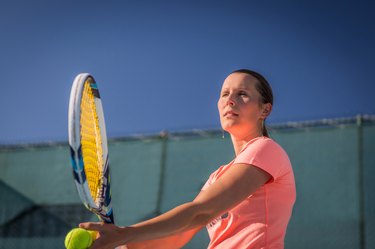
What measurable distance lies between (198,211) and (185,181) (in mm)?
4310

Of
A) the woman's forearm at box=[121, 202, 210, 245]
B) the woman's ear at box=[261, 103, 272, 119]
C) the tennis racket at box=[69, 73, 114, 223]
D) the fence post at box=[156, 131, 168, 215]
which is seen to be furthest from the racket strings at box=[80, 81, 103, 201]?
the fence post at box=[156, 131, 168, 215]

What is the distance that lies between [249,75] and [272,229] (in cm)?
55

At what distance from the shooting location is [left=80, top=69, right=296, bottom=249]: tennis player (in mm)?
1433

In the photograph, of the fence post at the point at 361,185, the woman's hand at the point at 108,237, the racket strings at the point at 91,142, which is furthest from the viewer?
the fence post at the point at 361,185

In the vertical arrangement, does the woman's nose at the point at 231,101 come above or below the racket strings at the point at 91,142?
above

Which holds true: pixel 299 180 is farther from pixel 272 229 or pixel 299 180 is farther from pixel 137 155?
pixel 272 229

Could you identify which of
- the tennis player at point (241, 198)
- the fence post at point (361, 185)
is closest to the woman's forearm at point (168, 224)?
the tennis player at point (241, 198)

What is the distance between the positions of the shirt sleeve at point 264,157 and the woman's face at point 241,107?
0.17 m

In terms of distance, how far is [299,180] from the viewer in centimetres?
536

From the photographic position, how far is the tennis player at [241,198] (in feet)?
4.70

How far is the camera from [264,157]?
1.67 metres

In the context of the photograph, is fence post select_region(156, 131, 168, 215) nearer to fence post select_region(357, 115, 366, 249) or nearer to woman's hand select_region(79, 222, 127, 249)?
fence post select_region(357, 115, 366, 249)

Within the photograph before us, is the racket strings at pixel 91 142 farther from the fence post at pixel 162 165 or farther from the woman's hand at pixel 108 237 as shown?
the fence post at pixel 162 165

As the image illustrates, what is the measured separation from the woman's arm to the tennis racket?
264 millimetres
